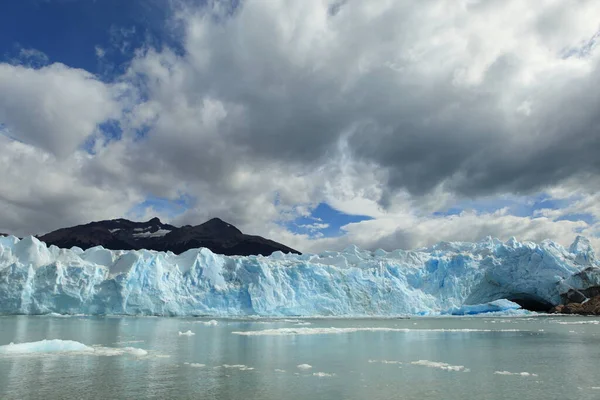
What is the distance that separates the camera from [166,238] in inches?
6599

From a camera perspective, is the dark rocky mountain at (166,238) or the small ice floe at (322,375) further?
the dark rocky mountain at (166,238)

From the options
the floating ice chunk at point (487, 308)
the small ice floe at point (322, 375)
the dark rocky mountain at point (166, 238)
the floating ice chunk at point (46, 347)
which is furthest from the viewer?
the dark rocky mountain at point (166, 238)

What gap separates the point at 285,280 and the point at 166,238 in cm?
12549

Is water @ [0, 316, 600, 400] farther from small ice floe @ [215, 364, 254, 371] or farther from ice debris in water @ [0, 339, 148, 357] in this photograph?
ice debris in water @ [0, 339, 148, 357]

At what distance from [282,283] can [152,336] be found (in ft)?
90.3

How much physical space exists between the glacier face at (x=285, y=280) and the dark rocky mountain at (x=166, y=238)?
10403 centimetres

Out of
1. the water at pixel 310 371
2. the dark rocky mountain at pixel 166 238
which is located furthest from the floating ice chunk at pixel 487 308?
the dark rocky mountain at pixel 166 238

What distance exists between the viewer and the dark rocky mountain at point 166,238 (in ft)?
524

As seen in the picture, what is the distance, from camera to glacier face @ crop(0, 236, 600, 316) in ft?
145

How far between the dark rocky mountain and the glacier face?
104032mm

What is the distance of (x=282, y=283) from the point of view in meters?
50.7

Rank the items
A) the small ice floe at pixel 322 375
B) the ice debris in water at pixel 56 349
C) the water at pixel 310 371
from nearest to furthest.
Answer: the water at pixel 310 371
the small ice floe at pixel 322 375
the ice debris in water at pixel 56 349

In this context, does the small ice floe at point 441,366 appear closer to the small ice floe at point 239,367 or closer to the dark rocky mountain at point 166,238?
the small ice floe at point 239,367

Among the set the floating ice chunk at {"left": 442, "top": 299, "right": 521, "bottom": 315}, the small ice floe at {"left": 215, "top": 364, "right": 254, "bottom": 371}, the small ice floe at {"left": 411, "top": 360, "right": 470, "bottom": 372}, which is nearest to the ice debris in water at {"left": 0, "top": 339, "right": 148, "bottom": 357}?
the small ice floe at {"left": 215, "top": 364, "right": 254, "bottom": 371}
